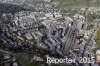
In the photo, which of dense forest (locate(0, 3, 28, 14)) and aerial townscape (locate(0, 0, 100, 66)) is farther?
dense forest (locate(0, 3, 28, 14))

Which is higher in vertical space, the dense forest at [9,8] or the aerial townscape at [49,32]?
the dense forest at [9,8]

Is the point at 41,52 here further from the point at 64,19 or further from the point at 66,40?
the point at 64,19

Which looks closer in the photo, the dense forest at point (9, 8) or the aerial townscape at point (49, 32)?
the aerial townscape at point (49, 32)

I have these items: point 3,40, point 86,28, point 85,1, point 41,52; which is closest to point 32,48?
point 41,52

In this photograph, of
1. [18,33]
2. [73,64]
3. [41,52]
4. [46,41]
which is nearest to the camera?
[73,64]

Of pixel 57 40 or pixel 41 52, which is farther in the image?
pixel 57 40

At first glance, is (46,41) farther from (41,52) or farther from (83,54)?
(83,54)

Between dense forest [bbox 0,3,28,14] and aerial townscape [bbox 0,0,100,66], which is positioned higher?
dense forest [bbox 0,3,28,14]

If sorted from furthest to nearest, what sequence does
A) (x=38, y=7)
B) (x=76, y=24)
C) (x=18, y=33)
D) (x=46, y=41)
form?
(x=38, y=7), (x=76, y=24), (x=18, y=33), (x=46, y=41)
